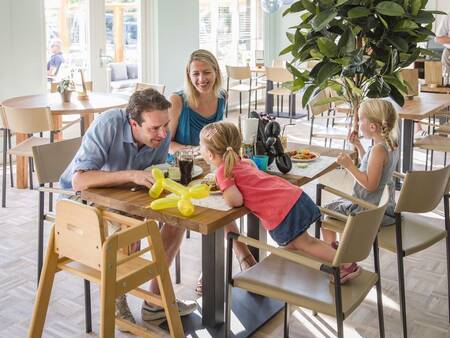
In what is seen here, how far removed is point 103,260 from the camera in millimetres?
1814

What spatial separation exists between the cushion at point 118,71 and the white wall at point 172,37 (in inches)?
19.3

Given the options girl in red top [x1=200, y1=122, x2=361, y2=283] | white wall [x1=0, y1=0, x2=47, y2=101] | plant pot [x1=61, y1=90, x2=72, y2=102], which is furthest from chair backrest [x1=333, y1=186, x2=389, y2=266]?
white wall [x1=0, y1=0, x2=47, y2=101]

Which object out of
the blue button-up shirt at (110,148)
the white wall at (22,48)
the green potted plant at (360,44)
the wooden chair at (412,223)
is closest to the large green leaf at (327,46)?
the green potted plant at (360,44)

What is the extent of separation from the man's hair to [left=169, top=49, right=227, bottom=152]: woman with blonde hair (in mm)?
769

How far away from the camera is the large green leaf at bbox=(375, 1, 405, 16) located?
365 centimetres

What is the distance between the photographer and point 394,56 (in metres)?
3.92

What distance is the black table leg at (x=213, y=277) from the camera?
2336 millimetres

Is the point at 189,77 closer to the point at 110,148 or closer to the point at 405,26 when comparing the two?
the point at 110,148

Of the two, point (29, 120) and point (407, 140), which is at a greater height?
point (29, 120)

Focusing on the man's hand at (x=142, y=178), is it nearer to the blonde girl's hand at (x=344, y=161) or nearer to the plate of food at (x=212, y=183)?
the plate of food at (x=212, y=183)

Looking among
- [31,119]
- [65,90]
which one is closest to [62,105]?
[65,90]

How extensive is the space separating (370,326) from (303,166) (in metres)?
0.76

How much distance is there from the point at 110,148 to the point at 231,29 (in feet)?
23.1

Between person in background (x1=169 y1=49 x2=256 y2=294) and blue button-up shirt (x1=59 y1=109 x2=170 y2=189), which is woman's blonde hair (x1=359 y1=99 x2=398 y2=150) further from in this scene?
blue button-up shirt (x1=59 y1=109 x2=170 y2=189)
